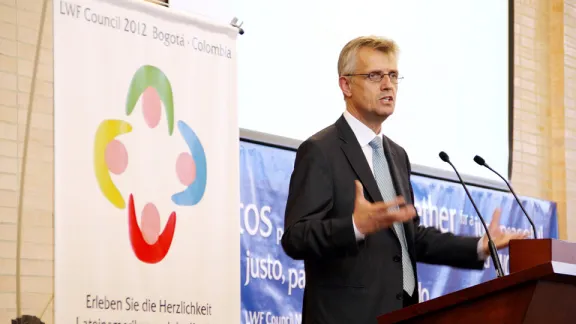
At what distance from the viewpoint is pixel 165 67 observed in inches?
142

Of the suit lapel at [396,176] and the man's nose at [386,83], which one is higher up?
the man's nose at [386,83]

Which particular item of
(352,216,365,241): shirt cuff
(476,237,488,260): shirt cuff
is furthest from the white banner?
(476,237,488,260): shirt cuff

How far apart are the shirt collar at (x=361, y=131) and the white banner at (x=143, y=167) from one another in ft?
1.57

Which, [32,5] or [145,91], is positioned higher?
[32,5]

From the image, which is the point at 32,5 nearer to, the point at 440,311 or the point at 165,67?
the point at 165,67

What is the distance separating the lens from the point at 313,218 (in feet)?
11.0

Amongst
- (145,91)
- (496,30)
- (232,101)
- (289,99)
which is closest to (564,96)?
(496,30)

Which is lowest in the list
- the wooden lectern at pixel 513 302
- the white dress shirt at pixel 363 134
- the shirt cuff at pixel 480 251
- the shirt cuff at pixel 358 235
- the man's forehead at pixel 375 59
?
the wooden lectern at pixel 513 302

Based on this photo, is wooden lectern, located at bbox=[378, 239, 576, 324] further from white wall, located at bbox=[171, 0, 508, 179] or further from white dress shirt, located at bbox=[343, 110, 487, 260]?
white wall, located at bbox=[171, 0, 508, 179]

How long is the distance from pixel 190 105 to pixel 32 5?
1244 millimetres

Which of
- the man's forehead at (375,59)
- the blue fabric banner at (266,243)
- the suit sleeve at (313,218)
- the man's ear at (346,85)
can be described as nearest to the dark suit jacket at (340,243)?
the suit sleeve at (313,218)

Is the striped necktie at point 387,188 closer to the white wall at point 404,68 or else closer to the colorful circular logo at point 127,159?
the colorful circular logo at point 127,159

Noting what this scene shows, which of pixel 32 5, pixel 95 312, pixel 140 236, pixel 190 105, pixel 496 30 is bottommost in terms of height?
pixel 95 312

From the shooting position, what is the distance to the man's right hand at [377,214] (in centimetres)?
301
